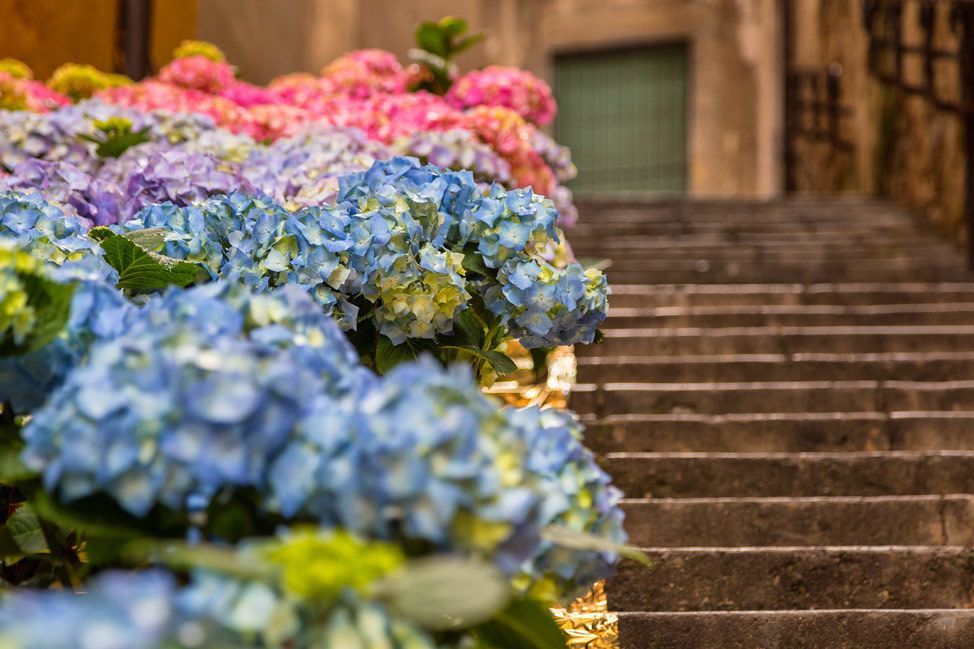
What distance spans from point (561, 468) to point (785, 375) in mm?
2748

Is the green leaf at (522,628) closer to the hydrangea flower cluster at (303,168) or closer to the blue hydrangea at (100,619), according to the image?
the blue hydrangea at (100,619)

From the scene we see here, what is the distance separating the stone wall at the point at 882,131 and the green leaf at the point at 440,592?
16.6ft

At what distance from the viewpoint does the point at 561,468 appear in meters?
0.79

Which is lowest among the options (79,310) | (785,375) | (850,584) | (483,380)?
(850,584)

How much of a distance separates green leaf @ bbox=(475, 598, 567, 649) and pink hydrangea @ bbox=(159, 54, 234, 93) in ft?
8.27

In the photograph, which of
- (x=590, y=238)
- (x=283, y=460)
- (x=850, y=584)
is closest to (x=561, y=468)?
(x=283, y=460)

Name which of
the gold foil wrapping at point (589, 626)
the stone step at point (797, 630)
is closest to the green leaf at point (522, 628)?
the gold foil wrapping at point (589, 626)

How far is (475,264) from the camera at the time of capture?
49.4 inches

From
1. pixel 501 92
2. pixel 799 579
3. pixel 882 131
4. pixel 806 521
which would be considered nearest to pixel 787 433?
pixel 806 521

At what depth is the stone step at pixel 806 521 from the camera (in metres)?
2.39

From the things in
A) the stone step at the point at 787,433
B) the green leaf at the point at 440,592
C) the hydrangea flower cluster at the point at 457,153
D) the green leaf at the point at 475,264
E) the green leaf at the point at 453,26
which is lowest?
the stone step at the point at 787,433

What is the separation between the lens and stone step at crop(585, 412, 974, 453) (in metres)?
2.87

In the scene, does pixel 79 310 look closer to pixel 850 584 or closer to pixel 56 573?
pixel 56 573

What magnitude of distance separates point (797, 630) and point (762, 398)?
1.31 meters
